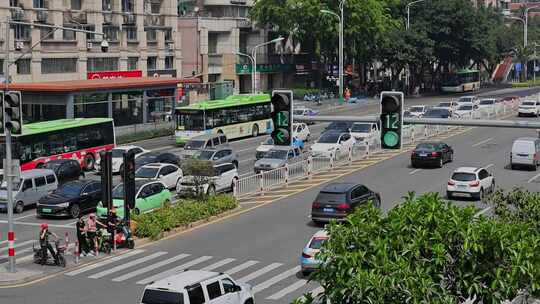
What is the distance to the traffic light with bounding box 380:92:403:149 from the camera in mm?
18328

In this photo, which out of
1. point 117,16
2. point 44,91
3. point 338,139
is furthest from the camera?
point 117,16

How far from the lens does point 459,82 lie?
400 ft

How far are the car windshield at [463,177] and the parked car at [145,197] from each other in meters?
13.3

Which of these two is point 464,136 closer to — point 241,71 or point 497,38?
point 241,71

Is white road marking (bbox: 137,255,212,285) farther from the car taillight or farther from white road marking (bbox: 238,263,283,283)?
the car taillight

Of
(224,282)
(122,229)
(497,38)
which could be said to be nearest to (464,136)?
(122,229)

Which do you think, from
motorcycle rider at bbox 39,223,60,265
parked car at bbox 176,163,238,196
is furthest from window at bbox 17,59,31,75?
motorcycle rider at bbox 39,223,60,265

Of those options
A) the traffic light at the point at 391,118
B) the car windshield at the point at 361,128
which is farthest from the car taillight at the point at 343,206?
the car windshield at the point at 361,128

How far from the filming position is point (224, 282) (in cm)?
2242

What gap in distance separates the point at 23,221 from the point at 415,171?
22.3 meters

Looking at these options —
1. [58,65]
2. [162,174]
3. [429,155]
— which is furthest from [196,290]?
[58,65]

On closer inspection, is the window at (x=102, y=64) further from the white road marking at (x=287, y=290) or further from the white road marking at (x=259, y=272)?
the white road marking at (x=287, y=290)

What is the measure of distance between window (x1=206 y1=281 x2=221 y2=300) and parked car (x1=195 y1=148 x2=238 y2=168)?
2497cm

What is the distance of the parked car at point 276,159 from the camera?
4734 cm
